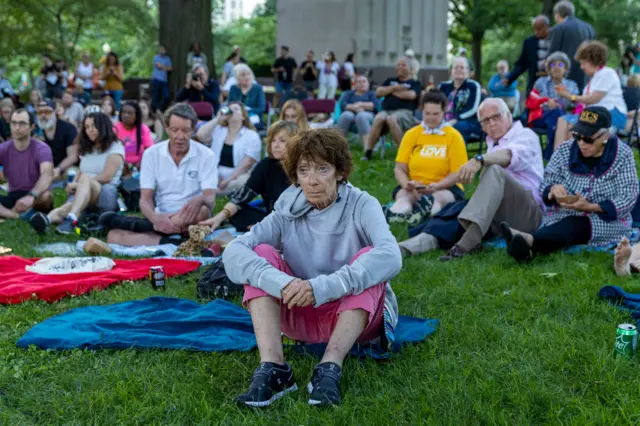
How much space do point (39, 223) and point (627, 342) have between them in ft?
18.6

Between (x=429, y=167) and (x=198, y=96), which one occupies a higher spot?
(x=198, y=96)

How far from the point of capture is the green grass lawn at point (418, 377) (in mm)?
3189

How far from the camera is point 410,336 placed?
4.08 metres

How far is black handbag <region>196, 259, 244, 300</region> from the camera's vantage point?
5.05 m

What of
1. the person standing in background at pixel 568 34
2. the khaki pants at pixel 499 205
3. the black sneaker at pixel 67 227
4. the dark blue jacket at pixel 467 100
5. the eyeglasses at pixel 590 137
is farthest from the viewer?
the dark blue jacket at pixel 467 100

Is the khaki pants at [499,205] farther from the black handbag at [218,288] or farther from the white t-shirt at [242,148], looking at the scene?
the white t-shirt at [242,148]

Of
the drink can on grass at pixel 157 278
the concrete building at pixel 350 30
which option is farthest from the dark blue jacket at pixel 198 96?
the concrete building at pixel 350 30

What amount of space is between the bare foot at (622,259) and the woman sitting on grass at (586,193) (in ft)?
1.91

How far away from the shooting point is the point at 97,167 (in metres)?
8.10

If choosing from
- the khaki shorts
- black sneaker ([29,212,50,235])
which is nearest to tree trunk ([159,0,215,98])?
the khaki shorts

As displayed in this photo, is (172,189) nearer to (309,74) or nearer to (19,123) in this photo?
(19,123)

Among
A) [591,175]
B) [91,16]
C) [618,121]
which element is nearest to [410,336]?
[591,175]

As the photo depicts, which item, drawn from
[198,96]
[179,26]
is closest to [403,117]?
[198,96]

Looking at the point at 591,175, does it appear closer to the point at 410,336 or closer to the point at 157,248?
the point at 410,336
